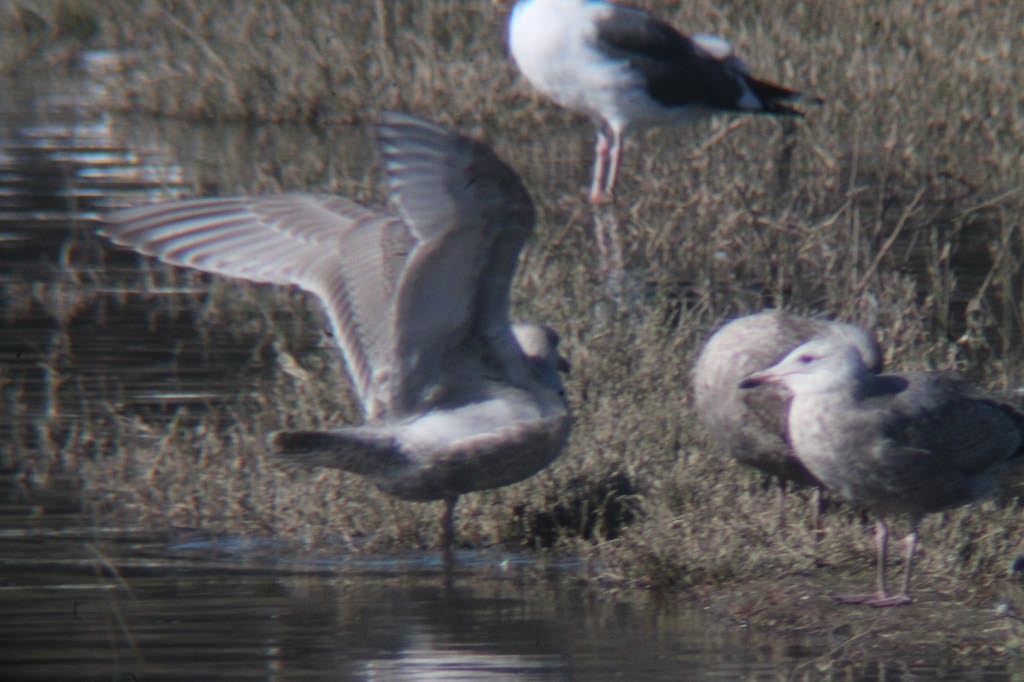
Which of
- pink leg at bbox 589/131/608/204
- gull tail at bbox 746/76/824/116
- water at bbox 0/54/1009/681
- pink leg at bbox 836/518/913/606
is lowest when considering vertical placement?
water at bbox 0/54/1009/681

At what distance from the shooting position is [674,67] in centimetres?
1222

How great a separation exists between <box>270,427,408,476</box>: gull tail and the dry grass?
1.30ft

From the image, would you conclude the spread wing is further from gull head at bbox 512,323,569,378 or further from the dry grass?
the dry grass

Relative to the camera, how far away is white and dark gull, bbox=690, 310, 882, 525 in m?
7.00

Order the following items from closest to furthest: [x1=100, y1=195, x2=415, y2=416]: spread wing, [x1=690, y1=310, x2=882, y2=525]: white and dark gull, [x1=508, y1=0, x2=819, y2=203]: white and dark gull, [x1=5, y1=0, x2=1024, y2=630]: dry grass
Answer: [x1=100, y1=195, x2=415, y2=416]: spread wing → [x1=690, y1=310, x2=882, y2=525]: white and dark gull → [x1=5, y1=0, x2=1024, y2=630]: dry grass → [x1=508, y1=0, x2=819, y2=203]: white and dark gull

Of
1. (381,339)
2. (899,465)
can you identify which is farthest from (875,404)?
(381,339)

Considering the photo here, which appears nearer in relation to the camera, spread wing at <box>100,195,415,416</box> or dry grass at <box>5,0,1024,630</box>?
spread wing at <box>100,195,415,416</box>

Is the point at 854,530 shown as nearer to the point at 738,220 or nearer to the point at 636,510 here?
the point at 636,510

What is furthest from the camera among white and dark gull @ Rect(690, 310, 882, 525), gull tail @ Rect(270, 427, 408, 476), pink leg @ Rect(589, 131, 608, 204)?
pink leg @ Rect(589, 131, 608, 204)

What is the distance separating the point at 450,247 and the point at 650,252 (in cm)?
441

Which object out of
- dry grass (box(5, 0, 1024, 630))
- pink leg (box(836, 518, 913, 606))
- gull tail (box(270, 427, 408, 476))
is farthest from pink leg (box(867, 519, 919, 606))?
gull tail (box(270, 427, 408, 476))

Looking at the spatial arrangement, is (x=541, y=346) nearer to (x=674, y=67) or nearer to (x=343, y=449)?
(x=343, y=449)

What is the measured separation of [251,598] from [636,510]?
147cm

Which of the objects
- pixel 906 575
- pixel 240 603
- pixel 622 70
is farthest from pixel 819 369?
pixel 622 70
